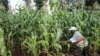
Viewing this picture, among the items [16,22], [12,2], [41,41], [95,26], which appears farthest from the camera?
[12,2]

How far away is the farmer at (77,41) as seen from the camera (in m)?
3.60

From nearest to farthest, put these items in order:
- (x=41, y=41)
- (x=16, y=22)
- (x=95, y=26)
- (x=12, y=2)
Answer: (x=41, y=41)
(x=95, y=26)
(x=16, y=22)
(x=12, y=2)

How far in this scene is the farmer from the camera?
3602mm

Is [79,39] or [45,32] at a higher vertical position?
[45,32]

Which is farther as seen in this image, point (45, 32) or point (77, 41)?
point (77, 41)

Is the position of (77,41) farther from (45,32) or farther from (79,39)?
(45,32)

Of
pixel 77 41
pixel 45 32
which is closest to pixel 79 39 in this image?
pixel 77 41

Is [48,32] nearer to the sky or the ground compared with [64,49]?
nearer to the sky

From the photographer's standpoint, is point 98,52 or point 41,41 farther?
point 98,52

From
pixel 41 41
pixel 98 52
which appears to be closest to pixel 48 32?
pixel 41 41

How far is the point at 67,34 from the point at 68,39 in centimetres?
7

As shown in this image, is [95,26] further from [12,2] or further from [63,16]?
[12,2]

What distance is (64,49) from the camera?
3814 millimetres

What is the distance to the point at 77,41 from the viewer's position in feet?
11.9
